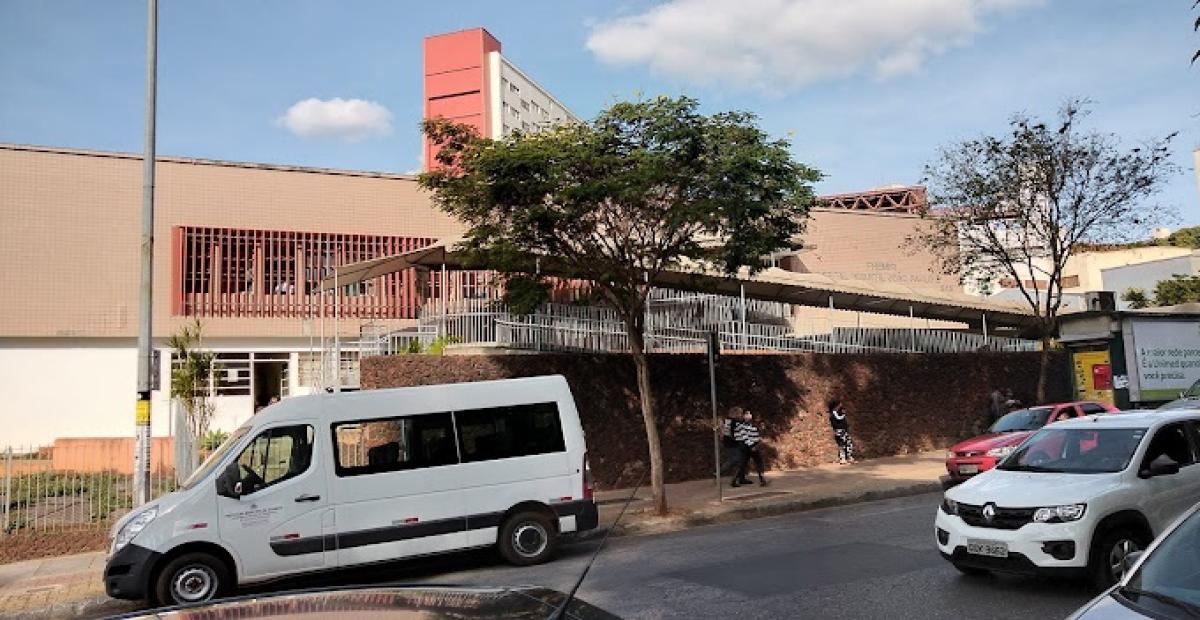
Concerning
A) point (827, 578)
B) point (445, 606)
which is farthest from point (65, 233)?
point (445, 606)

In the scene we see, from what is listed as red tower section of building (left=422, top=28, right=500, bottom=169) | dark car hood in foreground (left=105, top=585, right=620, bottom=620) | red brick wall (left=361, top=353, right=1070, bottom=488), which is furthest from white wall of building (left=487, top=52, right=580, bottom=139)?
dark car hood in foreground (left=105, top=585, right=620, bottom=620)

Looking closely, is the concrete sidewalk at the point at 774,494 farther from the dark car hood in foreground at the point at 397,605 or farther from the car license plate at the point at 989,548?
the dark car hood in foreground at the point at 397,605

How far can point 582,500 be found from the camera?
11102 millimetres

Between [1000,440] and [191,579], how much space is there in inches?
508

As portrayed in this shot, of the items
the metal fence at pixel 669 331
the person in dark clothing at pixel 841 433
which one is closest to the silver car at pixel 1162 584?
the metal fence at pixel 669 331

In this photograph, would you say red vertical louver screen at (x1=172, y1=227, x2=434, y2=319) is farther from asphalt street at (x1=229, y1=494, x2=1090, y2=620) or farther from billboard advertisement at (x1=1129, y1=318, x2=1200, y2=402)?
billboard advertisement at (x1=1129, y1=318, x2=1200, y2=402)

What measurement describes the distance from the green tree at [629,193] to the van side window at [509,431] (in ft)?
11.1

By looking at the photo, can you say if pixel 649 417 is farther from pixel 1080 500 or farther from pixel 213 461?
pixel 1080 500

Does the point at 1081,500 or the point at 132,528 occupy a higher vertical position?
the point at 1081,500

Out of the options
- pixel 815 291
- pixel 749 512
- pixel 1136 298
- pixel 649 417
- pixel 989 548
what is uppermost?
pixel 1136 298

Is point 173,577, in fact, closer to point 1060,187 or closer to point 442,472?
point 442,472

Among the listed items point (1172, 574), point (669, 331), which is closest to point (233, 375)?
point (669, 331)

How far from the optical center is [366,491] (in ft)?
33.1

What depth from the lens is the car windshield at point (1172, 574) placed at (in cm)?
384
